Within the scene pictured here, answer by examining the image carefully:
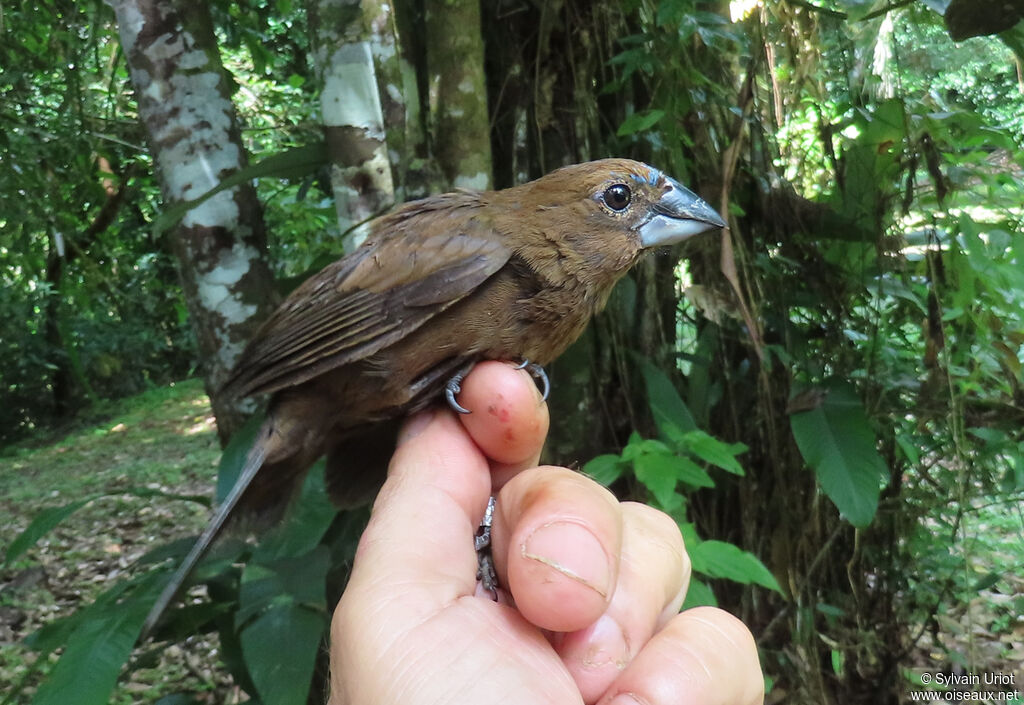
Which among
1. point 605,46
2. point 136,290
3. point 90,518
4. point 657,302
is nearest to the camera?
point 605,46

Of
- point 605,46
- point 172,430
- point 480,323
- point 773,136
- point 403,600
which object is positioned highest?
point 605,46

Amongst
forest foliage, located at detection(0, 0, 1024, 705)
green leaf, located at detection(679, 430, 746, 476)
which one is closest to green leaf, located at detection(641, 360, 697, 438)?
forest foliage, located at detection(0, 0, 1024, 705)

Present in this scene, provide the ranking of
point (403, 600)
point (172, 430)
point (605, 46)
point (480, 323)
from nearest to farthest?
point (403, 600) → point (480, 323) → point (605, 46) → point (172, 430)

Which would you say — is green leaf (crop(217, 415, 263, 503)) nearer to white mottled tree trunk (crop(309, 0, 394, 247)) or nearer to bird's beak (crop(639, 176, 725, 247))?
white mottled tree trunk (crop(309, 0, 394, 247))

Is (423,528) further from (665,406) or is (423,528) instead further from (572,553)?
(665,406)

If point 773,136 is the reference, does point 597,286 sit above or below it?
below

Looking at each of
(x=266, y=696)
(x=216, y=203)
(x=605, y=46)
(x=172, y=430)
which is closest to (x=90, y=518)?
(x=172, y=430)

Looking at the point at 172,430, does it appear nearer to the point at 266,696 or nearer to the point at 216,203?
the point at 216,203
